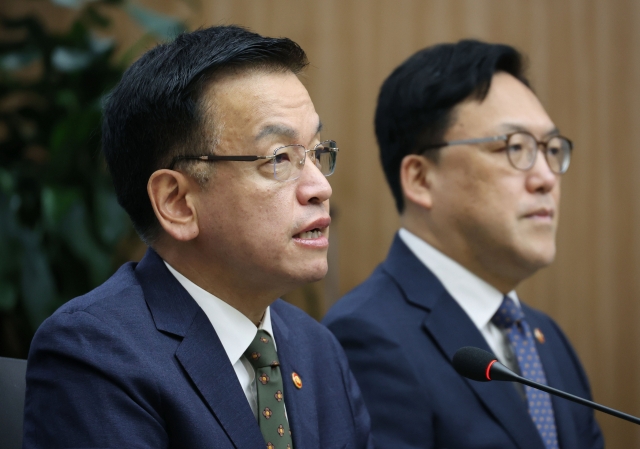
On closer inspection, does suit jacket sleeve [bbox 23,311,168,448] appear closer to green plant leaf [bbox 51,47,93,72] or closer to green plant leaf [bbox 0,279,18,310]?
green plant leaf [bbox 0,279,18,310]

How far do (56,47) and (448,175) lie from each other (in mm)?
1740

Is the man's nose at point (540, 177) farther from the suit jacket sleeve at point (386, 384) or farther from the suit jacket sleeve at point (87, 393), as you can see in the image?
the suit jacket sleeve at point (87, 393)

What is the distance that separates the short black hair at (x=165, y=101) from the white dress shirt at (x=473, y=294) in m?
0.66

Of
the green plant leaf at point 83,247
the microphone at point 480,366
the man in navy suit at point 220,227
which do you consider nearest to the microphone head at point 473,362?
the microphone at point 480,366

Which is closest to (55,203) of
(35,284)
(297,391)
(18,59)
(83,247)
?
(83,247)

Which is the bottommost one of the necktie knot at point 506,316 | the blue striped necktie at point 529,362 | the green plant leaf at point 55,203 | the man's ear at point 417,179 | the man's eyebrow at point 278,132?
the blue striped necktie at point 529,362

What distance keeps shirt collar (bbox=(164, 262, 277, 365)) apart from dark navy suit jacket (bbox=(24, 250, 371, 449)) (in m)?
0.02

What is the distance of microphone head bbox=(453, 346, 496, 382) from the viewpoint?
3.78ft

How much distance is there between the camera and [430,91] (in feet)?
5.82

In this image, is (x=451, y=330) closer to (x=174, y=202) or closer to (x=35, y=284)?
(x=174, y=202)

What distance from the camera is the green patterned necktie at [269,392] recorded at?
1142mm

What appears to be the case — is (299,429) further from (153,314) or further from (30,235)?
(30,235)

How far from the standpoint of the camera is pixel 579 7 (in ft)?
10.0

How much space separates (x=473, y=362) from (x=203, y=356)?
16.6 inches
